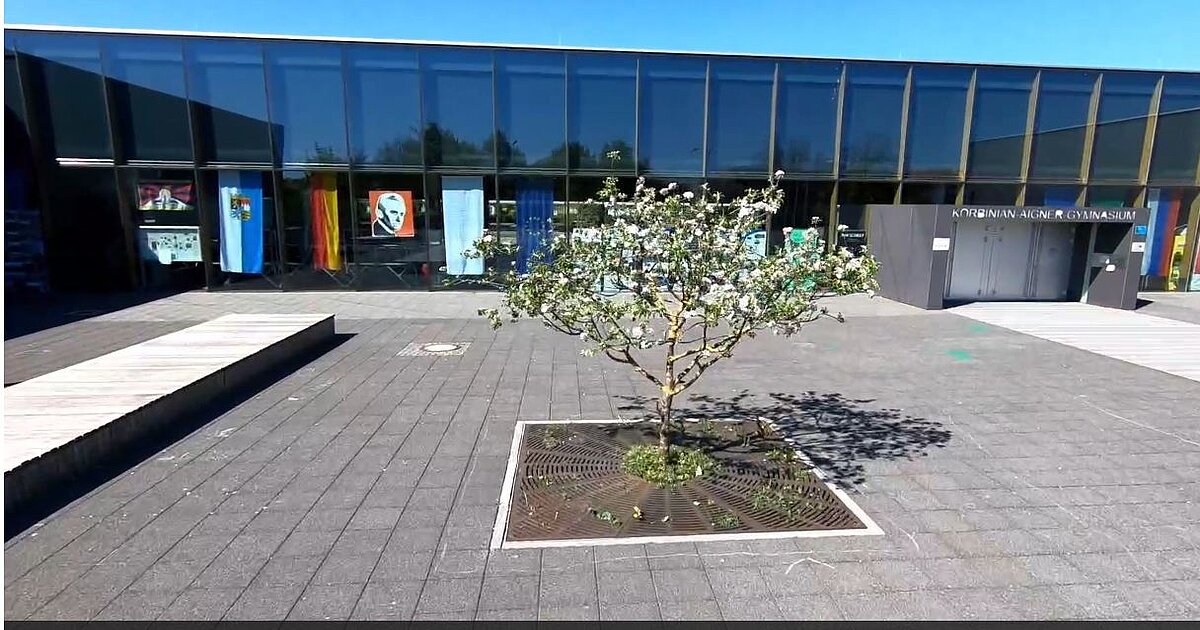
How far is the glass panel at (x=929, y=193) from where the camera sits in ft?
48.8

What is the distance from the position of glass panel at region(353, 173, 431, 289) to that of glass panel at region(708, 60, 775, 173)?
296 inches

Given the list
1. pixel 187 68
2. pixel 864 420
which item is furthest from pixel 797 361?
pixel 187 68

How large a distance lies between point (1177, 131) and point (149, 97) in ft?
82.8

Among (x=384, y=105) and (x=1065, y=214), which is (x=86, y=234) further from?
(x=1065, y=214)

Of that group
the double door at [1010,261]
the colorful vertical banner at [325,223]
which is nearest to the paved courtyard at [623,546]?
the colorful vertical banner at [325,223]

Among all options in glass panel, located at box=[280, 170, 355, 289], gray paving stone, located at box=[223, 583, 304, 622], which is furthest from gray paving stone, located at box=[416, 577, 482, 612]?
glass panel, located at box=[280, 170, 355, 289]

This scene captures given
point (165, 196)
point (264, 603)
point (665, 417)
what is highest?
point (165, 196)

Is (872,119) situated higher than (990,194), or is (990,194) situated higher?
(872,119)

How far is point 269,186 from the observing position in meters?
13.8

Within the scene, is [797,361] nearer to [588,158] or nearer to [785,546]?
[785,546]

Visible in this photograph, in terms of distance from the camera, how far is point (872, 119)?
1452 cm

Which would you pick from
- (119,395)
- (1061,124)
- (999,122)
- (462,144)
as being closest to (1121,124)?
(1061,124)

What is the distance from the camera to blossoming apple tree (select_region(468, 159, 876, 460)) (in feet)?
12.1

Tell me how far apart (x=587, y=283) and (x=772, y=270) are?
1.24 m
